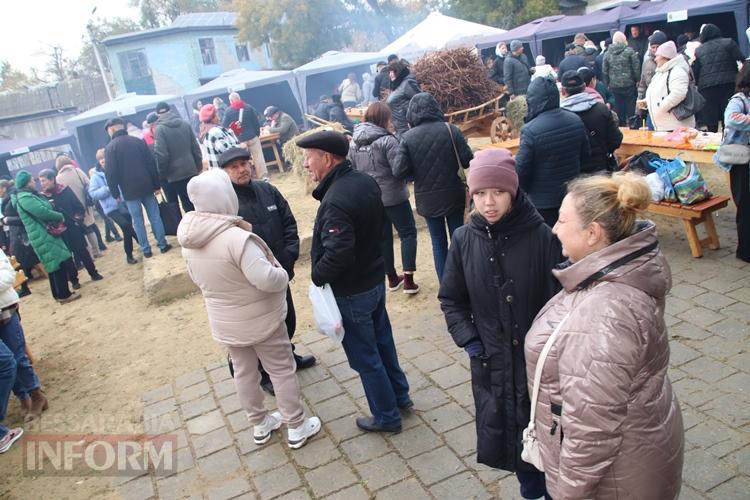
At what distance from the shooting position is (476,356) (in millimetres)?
2475

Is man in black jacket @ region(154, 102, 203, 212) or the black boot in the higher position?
man in black jacket @ region(154, 102, 203, 212)

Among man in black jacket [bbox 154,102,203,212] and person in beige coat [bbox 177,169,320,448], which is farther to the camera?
man in black jacket [bbox 154,102,203,212]

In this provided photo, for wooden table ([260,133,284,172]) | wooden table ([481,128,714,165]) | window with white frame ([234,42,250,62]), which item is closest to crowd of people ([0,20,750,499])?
wooden table ([481,128,714,165])

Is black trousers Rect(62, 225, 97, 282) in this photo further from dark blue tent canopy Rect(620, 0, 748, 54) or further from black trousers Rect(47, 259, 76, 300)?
dark blue tent canopy Rect(620, 0, 748, 54)

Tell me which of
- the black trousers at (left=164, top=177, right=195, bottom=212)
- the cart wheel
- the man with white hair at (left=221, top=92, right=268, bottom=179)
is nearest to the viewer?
the black trousers at (left=164, top=177, right=195, bottom=212)

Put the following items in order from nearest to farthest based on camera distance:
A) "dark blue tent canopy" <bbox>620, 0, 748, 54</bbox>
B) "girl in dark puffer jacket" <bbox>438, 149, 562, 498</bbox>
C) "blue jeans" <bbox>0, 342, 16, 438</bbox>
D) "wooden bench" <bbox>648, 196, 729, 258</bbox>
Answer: "girl in dark puffer jacket" <bbox>438, 149, 562, 498</bbox>
"blue jeans" <bbox>0, 342, 16, 438</bbox>
"wooden bench" <bbox>648, 196, 729, 258</bbox>
"dark blue tent canopy" <bbox>620, 0, 748, 54</bbox>

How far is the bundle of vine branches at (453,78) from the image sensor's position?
8133 mm

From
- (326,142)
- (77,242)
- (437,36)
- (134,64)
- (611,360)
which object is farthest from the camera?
(134,64)

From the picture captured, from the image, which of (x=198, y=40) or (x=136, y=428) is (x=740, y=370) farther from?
(x=198, y=40)

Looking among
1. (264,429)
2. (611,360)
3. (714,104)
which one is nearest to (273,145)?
(714,104)

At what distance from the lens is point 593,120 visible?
197 inches

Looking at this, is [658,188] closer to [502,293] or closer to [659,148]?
[659,148]

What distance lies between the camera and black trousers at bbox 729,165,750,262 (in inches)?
191

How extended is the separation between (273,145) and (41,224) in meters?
6.23
